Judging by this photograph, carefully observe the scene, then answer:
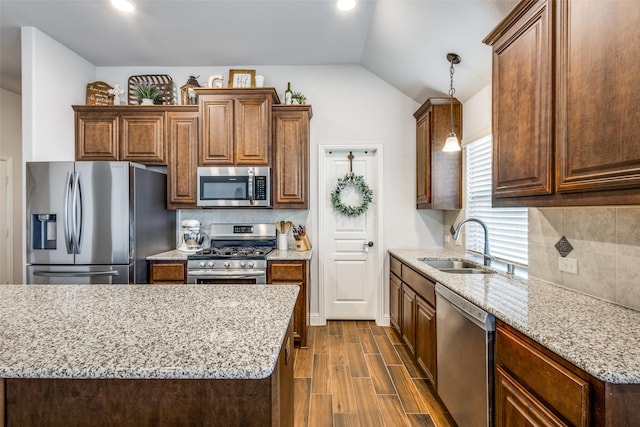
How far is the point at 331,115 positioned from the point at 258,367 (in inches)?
130

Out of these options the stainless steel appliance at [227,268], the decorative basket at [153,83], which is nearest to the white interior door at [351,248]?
the stainless steel appliance at [227,268]

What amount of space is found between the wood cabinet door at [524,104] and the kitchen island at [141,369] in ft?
4.39

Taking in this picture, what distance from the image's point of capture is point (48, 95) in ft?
10.3

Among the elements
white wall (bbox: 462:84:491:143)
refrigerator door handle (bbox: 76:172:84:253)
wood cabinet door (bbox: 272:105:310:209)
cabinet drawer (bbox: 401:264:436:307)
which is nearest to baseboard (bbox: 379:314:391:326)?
cabinet drawer (bbox: 401:264:436:307)

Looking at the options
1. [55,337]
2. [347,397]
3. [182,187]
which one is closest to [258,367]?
[55,337]

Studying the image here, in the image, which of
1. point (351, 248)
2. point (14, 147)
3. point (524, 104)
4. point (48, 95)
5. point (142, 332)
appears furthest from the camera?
point (14, 147)

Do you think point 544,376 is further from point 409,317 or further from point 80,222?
point 80,222

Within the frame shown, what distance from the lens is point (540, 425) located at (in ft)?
3.91

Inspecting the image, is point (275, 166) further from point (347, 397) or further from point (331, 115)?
point (347, 397)

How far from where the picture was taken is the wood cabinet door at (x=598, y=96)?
1.07 metres

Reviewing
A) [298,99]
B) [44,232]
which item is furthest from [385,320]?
[44,232]

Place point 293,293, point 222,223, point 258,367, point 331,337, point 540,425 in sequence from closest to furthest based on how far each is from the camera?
point 258,367
point 540,425
point 293,293
point 331,337
point 222,223

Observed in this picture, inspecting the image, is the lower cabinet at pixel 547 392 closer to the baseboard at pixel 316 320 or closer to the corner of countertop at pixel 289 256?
the corner of countertop at pixel 289 256

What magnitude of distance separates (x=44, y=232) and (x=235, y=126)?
1.94m
